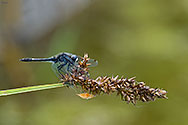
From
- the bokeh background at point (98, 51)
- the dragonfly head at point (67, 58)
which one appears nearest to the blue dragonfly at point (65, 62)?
the dragonfly head at point (67, 58)

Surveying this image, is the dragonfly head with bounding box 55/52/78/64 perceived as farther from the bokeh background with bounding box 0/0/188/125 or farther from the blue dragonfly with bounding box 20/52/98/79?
the bokeh background with bounding box 0/0/188/125

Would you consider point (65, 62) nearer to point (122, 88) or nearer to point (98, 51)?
point (122, 88)

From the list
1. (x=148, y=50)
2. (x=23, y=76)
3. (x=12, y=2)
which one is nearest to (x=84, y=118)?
(x=23, y=76)

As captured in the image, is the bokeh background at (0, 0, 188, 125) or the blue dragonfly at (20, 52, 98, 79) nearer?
the blue dragonfly at (20, 52, 98, 79)

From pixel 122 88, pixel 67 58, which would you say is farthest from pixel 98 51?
pixel 122 88

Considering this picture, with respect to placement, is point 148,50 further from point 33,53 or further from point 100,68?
point 33,53

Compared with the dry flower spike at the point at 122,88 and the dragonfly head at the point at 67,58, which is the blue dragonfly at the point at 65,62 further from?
the dry flower spike at the point at 122,88

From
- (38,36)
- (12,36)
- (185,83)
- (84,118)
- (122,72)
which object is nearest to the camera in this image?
(84,118)

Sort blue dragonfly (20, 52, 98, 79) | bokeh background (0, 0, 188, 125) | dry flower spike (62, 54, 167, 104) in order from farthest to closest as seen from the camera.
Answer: bokeh background (0, 0, 188, 125) < blue dragonfly (20, 52, 98, 79) < dry flower spike (62, 54, 167, 104)

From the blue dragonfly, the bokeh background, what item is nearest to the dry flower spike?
the blue dragonfly
